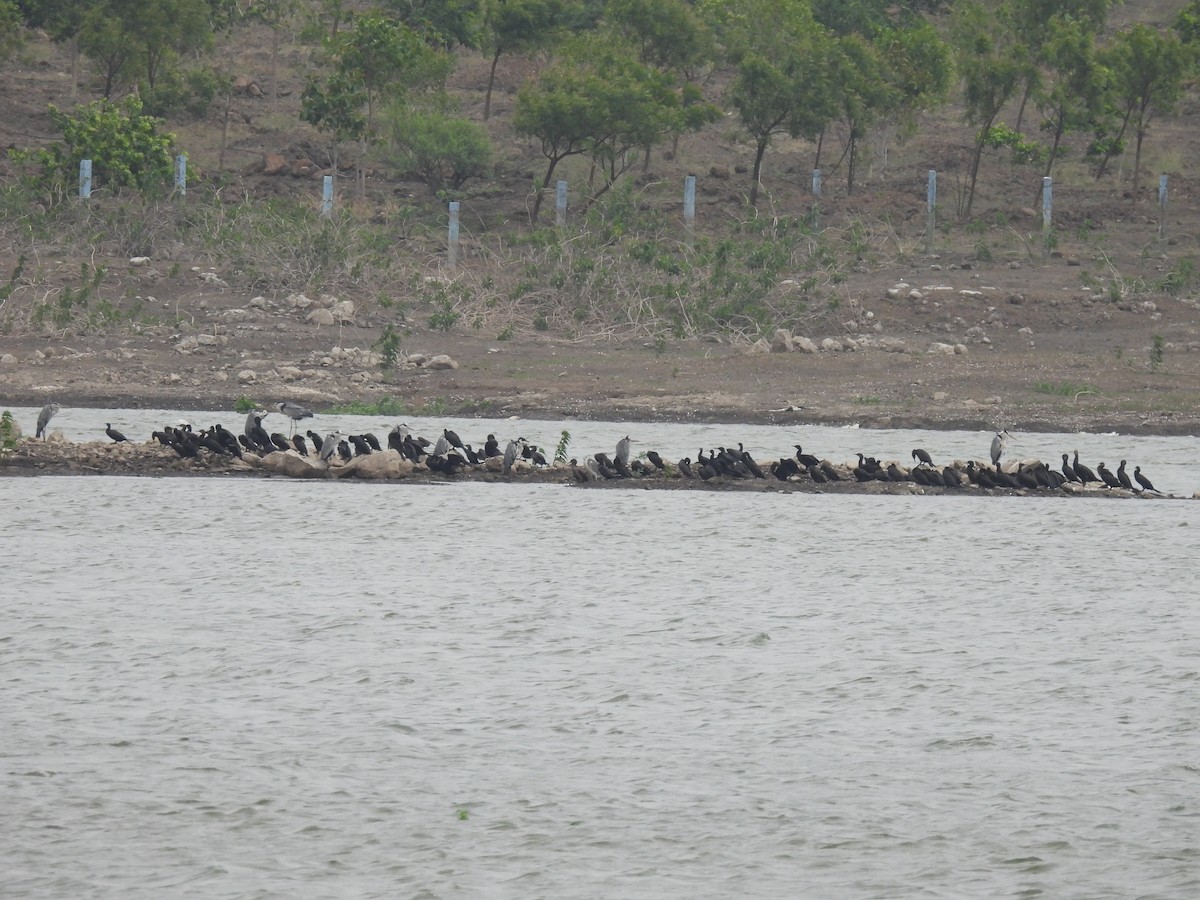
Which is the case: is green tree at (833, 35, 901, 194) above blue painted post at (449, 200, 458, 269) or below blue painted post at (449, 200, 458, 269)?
above

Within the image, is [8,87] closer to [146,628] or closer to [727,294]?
[727,294]

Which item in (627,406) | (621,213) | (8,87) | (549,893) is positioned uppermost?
(8,87)

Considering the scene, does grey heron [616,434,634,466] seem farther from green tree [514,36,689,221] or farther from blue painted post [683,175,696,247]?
green tree [514,36,689,221]

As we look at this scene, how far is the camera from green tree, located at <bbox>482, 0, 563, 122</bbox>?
165 feet

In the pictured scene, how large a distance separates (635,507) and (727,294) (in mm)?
11972

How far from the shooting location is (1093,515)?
20328 mm

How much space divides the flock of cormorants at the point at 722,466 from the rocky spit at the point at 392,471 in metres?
0.05

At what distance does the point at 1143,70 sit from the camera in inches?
1700

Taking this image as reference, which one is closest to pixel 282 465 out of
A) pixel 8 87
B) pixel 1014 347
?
pixel 1014 347

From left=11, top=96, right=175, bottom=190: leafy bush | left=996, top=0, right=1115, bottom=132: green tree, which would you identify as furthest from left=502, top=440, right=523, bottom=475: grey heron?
left=996, top=0, right=1115, bottom=132: green tree

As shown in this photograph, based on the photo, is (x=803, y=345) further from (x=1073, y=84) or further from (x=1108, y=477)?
(x=1073, y=84)

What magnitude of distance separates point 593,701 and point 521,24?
135 feet

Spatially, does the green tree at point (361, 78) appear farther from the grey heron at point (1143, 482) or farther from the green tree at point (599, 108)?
the grey heron at point (1143, 482)

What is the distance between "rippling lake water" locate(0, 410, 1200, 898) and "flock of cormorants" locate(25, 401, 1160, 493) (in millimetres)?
785
